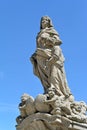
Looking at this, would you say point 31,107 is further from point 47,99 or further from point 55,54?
point 55,54

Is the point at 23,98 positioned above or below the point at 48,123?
above

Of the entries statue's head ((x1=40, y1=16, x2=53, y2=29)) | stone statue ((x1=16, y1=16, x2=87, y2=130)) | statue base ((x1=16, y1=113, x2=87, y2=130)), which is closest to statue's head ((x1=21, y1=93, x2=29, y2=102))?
stone statue ((x1=16, y1=16, x2=87, y2=130))

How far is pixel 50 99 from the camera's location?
1023 cm

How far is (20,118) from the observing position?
424 inches

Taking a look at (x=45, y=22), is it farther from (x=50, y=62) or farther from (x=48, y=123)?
(x=48, y=123)

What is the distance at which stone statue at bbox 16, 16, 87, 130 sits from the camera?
9875 millimetres

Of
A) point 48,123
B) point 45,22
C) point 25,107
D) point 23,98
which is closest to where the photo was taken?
point 48,123

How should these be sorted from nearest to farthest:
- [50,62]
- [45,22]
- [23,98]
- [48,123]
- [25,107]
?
[48,123], [25,107], [23,98], [50,62], [45,22]

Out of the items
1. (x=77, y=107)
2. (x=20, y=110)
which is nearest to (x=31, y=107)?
(x=20, y=110)

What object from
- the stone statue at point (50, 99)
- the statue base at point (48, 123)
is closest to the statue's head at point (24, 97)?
the stone statue at point (50, 99)

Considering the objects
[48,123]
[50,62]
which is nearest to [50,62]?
[50,62]

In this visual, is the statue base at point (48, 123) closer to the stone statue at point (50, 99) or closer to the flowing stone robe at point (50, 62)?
the stone statue at point (50, 99)

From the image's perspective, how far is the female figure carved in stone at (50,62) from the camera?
36.2 ft

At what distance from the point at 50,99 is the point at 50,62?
1.48 metres
